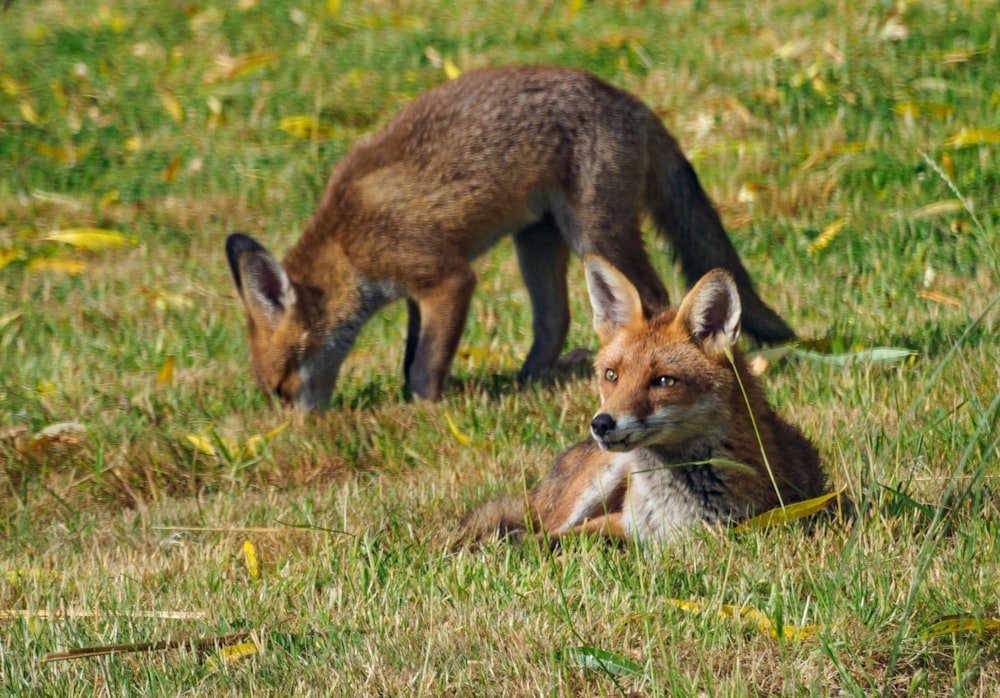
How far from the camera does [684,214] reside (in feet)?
22.8

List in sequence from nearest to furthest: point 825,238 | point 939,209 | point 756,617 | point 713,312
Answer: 1. point 756,617
2. point 713,312
3. point 939,209
4. point 825,238

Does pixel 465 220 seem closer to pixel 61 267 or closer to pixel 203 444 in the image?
pixel 203 444

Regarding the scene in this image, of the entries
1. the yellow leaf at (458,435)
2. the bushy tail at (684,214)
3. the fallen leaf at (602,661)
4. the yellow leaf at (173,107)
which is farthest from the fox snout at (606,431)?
the yellow leaf at (173,107)

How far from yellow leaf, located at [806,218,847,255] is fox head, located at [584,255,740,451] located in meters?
3.72

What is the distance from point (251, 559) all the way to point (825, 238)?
4.89 metres

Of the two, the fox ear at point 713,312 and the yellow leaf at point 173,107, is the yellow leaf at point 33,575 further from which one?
the yellow leaf at point 173,107

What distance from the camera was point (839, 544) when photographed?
3.86 m

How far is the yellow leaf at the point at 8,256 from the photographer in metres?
9.38

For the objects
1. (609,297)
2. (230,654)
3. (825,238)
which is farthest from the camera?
(825,238)

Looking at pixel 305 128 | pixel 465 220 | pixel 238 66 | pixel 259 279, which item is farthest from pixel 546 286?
pixel 238 66

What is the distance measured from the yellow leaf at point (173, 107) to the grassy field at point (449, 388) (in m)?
0.04

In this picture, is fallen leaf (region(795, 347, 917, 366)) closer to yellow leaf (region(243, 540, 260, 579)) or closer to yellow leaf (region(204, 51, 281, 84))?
yellow leaf (region(243, 540, 260, 579))

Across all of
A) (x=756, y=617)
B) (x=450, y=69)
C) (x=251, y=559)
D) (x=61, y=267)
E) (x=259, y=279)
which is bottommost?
(x=61, y=267)

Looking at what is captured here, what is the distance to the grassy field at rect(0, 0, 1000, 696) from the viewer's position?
10.6 feet
